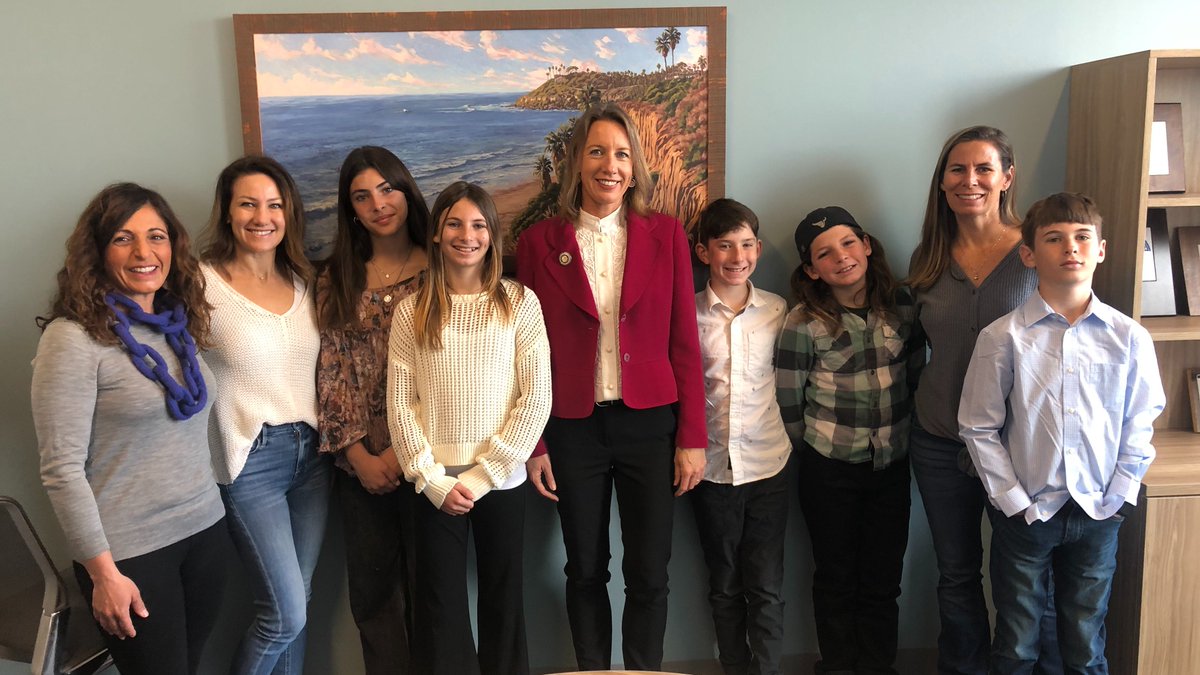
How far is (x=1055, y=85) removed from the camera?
2.24 m

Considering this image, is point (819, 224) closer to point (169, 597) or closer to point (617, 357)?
point (617, 357)

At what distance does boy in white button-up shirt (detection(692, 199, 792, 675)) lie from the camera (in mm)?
2070

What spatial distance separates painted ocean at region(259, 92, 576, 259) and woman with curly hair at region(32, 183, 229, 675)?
1.77 ft

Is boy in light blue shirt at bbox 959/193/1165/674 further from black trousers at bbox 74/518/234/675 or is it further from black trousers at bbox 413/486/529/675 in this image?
black trousers at bbox 74/518/234/675

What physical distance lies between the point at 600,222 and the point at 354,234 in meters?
0.65

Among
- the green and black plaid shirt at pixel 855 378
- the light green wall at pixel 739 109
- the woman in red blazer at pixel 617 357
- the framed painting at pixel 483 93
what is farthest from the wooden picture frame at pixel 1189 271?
the woman in red blazer at pixel 617 357

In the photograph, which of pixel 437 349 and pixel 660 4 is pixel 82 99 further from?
pixel 660 4

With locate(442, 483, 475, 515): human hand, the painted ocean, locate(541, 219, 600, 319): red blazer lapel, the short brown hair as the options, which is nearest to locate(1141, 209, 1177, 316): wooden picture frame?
the short brown hair

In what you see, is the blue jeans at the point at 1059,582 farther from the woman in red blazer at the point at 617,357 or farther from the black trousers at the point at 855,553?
the woman in red blazer at the point at 617,357

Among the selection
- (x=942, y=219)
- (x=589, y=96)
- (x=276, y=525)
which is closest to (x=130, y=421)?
(x=276, y=525)

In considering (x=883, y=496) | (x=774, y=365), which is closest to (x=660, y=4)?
(x=774, y=365)

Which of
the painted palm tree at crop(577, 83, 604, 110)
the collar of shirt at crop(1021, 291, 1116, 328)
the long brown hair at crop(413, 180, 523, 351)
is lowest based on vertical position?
the collar of shirt at crop(1021, 291, 1116, 328)

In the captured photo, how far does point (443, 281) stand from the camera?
1844mm

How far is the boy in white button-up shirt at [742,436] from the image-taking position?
207cm
